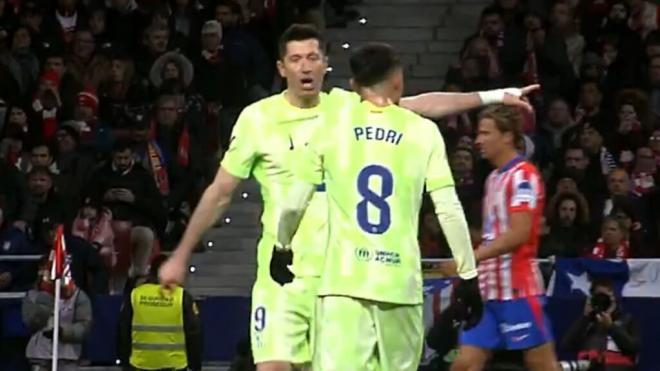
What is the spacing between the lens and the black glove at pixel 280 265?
31.9 ft

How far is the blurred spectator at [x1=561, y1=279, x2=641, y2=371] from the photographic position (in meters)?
15.5

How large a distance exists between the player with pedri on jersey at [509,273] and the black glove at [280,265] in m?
2.51

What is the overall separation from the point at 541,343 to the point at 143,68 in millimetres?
9389

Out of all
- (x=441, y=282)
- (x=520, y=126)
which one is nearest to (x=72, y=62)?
(x=441, y=282)

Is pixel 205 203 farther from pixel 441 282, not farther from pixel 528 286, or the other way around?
pixel 441 282

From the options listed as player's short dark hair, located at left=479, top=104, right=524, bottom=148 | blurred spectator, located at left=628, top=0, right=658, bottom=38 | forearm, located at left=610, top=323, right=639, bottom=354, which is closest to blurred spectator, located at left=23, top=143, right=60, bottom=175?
forearm, located at left=610, top=323, right=639, bottom=354

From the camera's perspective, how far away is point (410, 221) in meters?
9.46

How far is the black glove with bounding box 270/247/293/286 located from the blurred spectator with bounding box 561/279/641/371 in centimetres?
622

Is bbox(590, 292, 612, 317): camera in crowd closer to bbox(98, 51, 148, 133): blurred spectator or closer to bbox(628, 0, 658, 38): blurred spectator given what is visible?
bbox(628, 0, 658, 38): blurred spectator

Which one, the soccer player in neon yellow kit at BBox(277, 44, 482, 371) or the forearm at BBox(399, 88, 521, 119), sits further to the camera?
the forearm at BBox(399, 88, 521, 119)

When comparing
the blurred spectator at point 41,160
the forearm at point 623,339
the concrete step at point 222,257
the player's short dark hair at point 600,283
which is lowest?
the forearm at point 623,339

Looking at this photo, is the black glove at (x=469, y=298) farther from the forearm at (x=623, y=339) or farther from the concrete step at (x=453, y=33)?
the concrete step at (x=453, y=33)

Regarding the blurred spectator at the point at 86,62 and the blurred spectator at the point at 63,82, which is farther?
the blurred spectator at the point at 86,62

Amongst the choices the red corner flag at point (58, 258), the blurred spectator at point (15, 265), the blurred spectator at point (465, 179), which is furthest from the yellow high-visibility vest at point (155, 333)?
the blurred spectator at point (465, 179)
